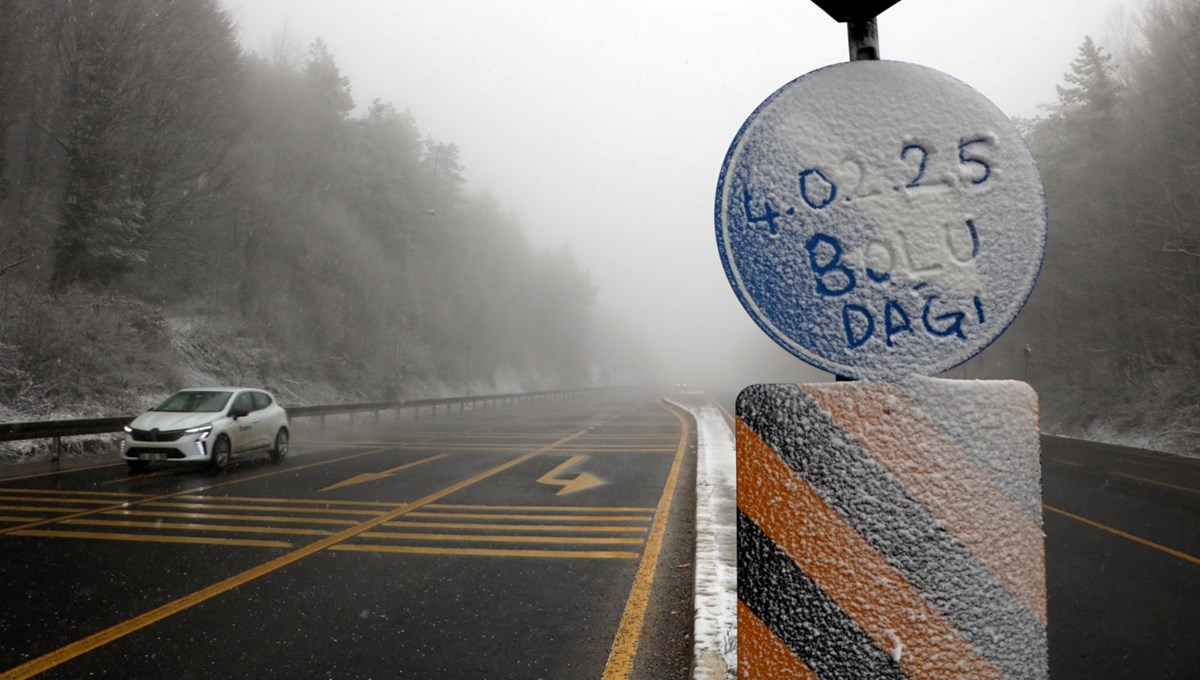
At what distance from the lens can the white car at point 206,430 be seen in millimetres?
11922

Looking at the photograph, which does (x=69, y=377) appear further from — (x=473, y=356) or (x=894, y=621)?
(x=473, y=356)

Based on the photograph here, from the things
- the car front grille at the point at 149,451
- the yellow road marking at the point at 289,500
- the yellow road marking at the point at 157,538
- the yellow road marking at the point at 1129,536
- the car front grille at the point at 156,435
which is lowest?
the yellow road marking at the point at 1129,536

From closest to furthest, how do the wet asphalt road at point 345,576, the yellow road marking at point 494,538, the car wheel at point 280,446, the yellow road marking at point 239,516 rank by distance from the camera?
1. the wet asphalt road at point 345,576
2. the yellow road marking at point 494,538
3. the yellow road marking at point 239,516
4. the car wheel at point 280,446

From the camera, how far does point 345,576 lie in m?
5.87

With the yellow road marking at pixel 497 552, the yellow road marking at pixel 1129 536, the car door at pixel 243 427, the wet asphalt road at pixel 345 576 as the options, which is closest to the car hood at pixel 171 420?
the car door at pixel 243 427

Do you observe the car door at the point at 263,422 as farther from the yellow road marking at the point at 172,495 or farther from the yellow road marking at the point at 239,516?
the yellow road marking at the point at 239,516

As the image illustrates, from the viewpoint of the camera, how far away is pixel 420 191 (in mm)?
54625

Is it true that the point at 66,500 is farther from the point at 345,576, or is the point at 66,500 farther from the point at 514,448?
the point at 514,448

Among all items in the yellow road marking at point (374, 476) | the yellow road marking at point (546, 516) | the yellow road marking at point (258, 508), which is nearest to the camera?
the yellow road marking at point (546, 516)

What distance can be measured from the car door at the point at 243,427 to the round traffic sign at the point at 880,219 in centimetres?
1360

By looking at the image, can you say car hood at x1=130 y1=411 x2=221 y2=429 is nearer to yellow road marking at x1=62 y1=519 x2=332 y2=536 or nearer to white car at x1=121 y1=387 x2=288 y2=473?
white car at x1=121 y1=387 x2=288 y2=473

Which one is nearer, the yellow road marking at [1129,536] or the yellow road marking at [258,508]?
the yellow road marking at [1129,536]

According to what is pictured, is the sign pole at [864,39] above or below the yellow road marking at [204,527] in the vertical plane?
above

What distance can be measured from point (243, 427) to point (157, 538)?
6.49 m
